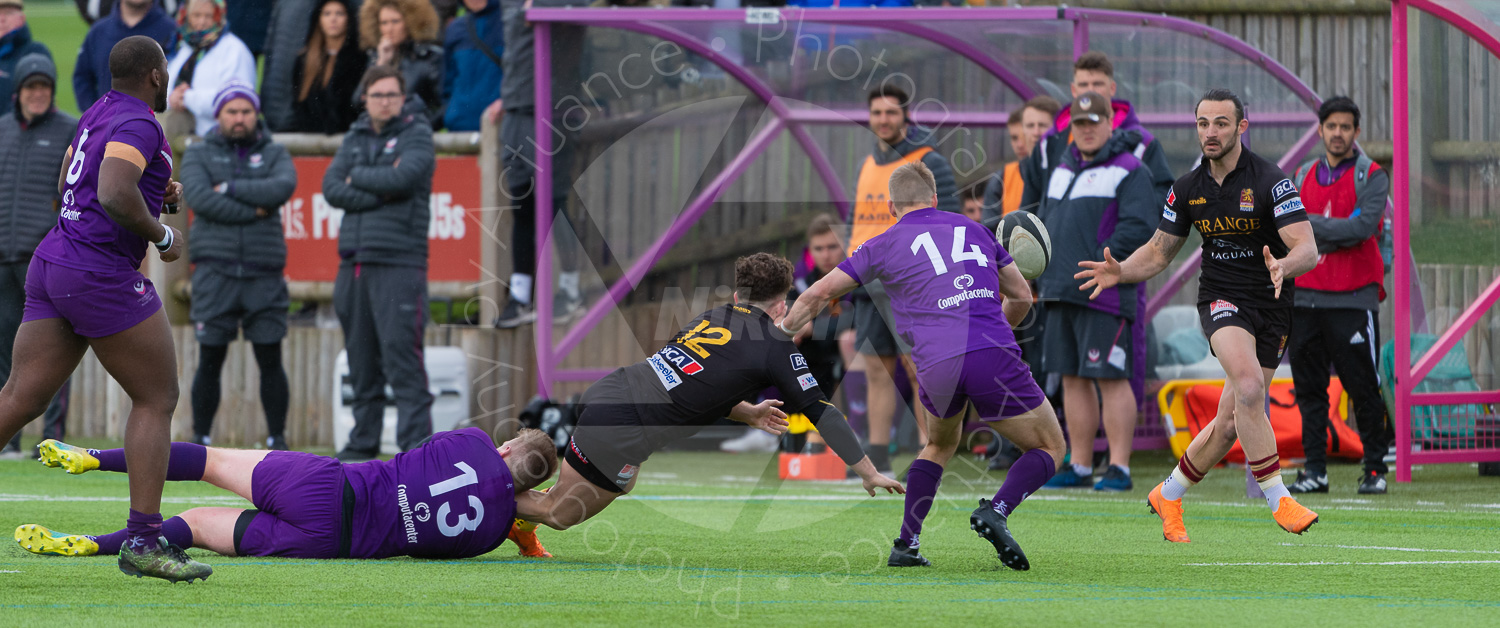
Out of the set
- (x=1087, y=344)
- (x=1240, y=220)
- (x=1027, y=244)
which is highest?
(x=1240, y=220)

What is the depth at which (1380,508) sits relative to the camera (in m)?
8.59

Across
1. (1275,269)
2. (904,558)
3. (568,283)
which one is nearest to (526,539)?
(904,558)

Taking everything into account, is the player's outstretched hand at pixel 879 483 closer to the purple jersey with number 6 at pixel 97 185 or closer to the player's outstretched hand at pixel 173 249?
the player's outstretched hand at pixel 173 249

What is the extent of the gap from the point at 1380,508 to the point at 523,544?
4.66m

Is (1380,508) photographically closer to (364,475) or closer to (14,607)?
(364,475)

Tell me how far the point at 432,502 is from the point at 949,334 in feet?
6.99

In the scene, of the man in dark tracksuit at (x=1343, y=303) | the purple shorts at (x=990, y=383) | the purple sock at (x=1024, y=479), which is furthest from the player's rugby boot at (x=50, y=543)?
the man in dark tracksuit at (x=1343, y=303)

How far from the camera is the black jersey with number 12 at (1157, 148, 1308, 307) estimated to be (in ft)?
24.2

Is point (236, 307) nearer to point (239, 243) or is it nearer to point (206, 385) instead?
point (239, 243)

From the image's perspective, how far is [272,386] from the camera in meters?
11.6

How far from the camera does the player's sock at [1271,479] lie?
7.07 m

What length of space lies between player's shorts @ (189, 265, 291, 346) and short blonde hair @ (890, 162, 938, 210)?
634 cm

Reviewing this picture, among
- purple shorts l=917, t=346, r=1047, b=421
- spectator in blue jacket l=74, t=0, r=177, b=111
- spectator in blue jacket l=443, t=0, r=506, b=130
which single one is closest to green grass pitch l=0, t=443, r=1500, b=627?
purple shorts l=917, t=346, r=1047, b=421

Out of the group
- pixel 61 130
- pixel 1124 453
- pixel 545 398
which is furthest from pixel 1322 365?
pixel 61 130
